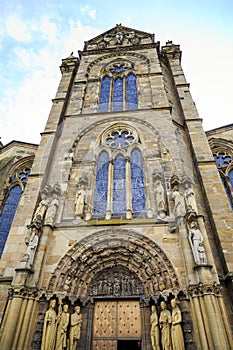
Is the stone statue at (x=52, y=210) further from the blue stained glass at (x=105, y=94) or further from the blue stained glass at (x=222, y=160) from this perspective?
the blue stained glass at (x=222, y=160)

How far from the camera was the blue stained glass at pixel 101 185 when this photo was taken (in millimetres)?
8454

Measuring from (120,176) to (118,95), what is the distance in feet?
20.2

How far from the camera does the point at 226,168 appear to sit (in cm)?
1053

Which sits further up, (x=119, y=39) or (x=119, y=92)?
(x=119, y=39)

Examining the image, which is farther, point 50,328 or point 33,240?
point 33,240

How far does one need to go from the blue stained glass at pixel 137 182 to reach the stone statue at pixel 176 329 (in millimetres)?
3101

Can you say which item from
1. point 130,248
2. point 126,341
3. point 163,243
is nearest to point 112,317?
point 126,341

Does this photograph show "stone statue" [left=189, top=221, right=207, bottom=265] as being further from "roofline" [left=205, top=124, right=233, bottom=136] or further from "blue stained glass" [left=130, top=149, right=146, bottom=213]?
"roofline" [left=205, top=124, right=233, bottom=136]

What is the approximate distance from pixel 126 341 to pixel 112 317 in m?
0.63

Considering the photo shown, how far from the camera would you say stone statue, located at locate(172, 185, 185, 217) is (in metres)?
7.09

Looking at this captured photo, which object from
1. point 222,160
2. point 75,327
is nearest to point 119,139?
point 222,160

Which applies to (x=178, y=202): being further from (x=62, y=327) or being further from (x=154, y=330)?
(x=62, y=327)

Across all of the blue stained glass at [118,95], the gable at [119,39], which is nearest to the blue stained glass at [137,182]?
the blue stained glass at [118,95]

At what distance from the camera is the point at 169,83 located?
47.8 feet
